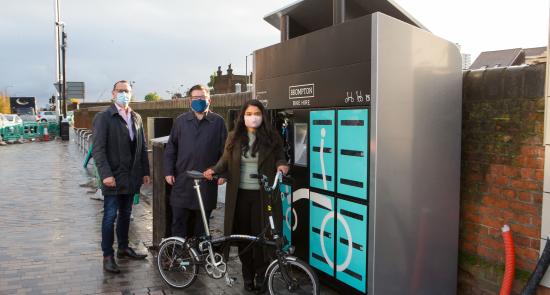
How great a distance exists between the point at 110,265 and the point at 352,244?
2.57 meters

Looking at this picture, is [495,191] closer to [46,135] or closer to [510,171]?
[510,171]

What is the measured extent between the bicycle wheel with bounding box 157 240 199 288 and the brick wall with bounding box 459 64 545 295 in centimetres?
A: 247

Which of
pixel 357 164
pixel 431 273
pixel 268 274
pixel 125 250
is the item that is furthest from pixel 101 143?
pixel 431 273

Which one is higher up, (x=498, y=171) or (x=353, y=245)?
(x=498, y=171)

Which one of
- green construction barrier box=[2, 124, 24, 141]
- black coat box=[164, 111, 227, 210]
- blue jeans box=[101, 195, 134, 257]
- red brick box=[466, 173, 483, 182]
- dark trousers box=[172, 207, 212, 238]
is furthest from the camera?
green construction barrier box=[2, 124, 24, 141]

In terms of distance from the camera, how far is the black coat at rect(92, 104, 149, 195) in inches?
195

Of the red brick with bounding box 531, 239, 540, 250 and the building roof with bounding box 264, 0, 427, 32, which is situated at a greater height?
the building roof with bounding box 264, 0, 427, 32

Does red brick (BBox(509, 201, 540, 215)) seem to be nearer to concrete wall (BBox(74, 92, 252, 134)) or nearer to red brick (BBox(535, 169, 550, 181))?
red brick (BBox(535, 169, 550, 181))

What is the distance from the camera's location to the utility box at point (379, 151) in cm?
374

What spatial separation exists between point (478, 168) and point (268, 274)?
2.02m

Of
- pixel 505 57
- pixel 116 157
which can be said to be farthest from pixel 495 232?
pixel 116 157

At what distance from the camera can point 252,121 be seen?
4270 mm

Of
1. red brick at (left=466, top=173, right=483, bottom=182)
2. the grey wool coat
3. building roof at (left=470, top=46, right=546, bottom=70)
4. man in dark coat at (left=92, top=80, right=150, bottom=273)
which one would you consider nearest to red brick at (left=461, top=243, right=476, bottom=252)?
red brick at (left=466, top=173, right=483, bottom=182)

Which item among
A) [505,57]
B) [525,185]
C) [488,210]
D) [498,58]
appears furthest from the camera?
[498,58]
